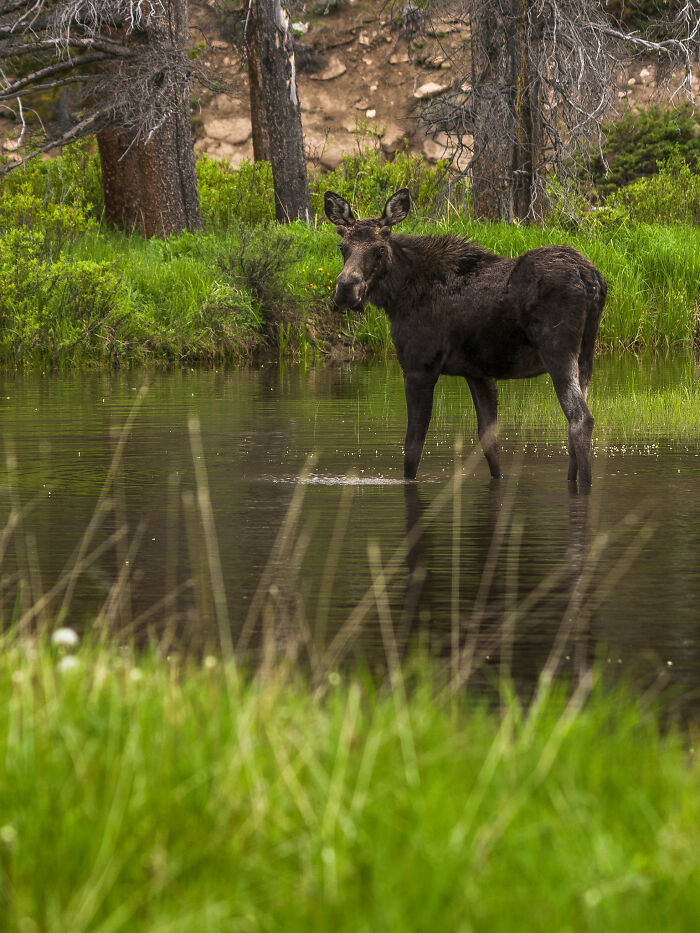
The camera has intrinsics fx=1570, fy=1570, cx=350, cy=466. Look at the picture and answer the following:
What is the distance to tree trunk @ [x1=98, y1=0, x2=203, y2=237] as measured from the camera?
95.0 feet

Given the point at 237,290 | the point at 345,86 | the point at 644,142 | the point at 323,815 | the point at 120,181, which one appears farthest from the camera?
the point at 345,86

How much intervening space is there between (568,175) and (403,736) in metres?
22.0

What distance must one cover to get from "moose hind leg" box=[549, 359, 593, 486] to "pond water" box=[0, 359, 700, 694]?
0.22 meters

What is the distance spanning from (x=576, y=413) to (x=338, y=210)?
95.0 inches

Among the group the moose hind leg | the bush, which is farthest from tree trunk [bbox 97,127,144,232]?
the moose hind leg

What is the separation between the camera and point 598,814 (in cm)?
385

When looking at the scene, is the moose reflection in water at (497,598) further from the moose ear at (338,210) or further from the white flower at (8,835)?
the moose ear at (338,210)

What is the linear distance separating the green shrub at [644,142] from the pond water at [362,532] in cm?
2819

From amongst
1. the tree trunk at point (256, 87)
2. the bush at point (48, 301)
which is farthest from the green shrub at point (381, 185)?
the bush at point (48, 301)

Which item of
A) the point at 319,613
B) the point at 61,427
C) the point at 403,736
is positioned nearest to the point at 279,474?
the point at 61,427

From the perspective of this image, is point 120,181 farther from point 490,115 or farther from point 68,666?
point 68,666

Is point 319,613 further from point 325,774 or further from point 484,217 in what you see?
point 484,217

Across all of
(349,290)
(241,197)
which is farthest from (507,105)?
(349,290)

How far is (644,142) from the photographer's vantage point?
44656mm
